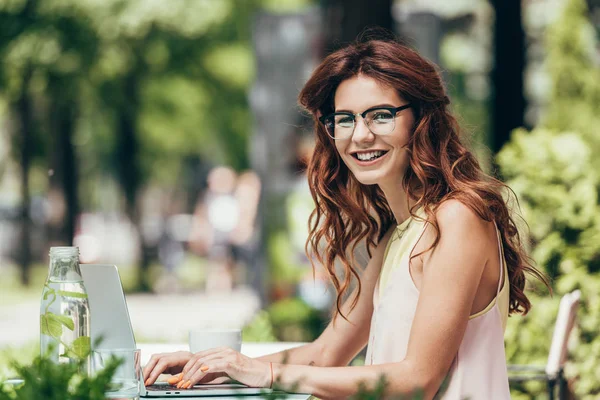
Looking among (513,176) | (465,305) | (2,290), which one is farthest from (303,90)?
(2,290)

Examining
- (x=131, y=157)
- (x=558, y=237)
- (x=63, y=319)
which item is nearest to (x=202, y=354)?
(x=63, y=319)

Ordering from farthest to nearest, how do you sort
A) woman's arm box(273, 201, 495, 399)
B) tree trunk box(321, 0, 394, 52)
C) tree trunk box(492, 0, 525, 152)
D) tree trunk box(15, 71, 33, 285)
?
1. tree trunk box(15, 71, 33, 285)
2. tree trunk box(492, 0, 525, 152)
3. tree trunk box(321, 0, 394, 52)
4. woman's arm box(273, 201, 495, 399)

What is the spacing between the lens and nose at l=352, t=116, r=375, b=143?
2.81 meters

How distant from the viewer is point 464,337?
106 inches

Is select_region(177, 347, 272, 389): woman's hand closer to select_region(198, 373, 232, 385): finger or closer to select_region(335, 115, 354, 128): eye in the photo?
select_region(198, 373, 232, 385): finger

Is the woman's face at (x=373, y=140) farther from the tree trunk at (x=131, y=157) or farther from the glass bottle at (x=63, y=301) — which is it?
the tree trunk at (x=131, y=157)

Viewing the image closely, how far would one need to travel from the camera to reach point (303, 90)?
3049 mm

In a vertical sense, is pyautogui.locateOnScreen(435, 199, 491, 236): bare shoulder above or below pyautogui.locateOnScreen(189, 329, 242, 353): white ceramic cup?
above

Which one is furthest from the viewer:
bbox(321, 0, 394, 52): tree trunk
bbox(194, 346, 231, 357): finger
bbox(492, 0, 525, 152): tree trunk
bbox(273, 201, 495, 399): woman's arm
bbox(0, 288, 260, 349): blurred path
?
bbox(0, 288, 260, 349): blurred path

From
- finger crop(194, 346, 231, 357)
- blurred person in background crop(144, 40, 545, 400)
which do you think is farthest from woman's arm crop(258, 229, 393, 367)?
finger crop(194, 346, 231, 357)

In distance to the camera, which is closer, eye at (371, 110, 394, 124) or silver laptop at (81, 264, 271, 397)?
silver laptop at (81, 264, 271, 397)

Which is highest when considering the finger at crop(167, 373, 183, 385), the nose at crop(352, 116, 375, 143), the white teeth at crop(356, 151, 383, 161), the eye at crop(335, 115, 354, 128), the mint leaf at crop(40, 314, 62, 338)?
the eye at crop(335, 115, 354, 128)

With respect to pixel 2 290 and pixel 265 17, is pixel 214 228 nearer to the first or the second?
pixel 2 290

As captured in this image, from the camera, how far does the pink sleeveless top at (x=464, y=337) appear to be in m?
2.68
